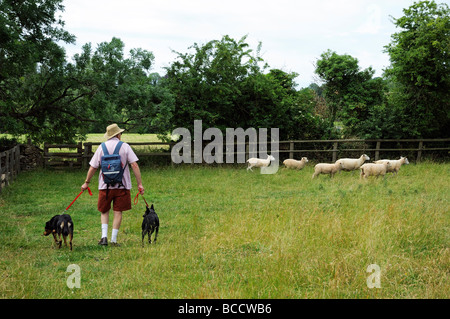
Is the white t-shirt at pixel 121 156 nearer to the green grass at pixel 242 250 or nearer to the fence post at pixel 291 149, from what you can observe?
the green grass at pixel 242 250

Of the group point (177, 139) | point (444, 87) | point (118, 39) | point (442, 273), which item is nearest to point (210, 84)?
point (177, 139)

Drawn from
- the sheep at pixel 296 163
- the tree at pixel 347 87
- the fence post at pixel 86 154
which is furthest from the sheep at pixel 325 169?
the fence post at pixel 86 154

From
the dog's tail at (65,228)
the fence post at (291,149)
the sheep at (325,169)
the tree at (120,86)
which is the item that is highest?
the tree at (120,86)

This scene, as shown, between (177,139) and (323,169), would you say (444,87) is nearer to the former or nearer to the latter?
(323,169)

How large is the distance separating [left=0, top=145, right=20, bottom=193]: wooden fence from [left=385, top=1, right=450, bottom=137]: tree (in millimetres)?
19235

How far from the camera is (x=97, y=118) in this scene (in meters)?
18.5

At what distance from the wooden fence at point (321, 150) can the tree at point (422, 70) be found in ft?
3.10

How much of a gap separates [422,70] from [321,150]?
7.63 metres

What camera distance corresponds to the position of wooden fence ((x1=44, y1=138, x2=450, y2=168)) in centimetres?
1998

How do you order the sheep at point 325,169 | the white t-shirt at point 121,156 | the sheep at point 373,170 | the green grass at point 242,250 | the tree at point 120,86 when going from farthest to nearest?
the tree at point 120,86 < the sheep at point 325,169 < the sheep at point 373,170 < the white t-shirt at point 121,156 < the green grass at point 242,250

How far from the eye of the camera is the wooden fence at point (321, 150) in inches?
787

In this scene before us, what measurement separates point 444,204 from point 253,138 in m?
12.4

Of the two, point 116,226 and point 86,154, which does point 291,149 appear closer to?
point 86,154

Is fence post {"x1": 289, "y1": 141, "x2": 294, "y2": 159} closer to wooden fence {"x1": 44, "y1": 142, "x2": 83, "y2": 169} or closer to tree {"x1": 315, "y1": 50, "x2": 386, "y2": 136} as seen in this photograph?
tree {"x1": 315, "y1": 50, "x2": 386, "y2": 136}
